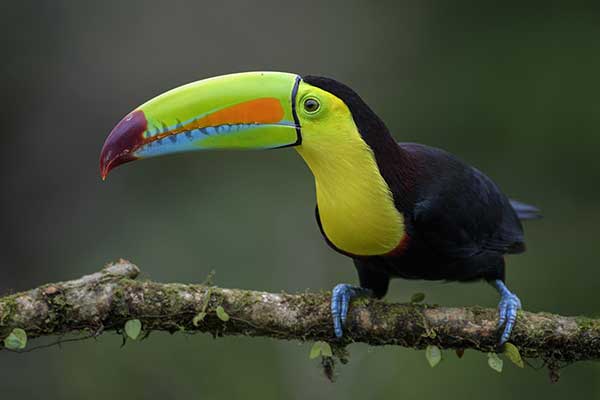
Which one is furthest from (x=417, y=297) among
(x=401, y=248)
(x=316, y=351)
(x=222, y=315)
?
(x=222, y=315)

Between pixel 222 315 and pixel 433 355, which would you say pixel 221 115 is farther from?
pixel 433 355

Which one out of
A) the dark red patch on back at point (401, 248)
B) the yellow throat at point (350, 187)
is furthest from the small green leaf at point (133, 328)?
the dark red patch on back at point (401, 248)

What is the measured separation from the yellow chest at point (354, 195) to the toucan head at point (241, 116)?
0.05 meters

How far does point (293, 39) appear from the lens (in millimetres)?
6801

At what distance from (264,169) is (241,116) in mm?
3493

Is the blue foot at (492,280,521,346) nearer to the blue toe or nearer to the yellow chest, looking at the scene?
the blue toe

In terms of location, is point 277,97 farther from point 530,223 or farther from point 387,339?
point 530,223

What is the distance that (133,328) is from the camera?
2.84m

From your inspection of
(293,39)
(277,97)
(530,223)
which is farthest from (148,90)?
(277,97)

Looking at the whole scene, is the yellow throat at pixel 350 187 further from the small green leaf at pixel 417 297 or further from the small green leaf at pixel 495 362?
the small green leaf at pixel 495 362

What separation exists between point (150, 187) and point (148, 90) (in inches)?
25.9

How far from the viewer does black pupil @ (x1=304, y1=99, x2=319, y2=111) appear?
2916 mm

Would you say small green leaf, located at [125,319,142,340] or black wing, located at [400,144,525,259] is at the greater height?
black wing, located at [400,144,525,259]

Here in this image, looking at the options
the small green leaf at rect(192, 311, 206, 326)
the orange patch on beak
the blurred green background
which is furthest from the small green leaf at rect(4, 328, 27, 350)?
the blurred green background
